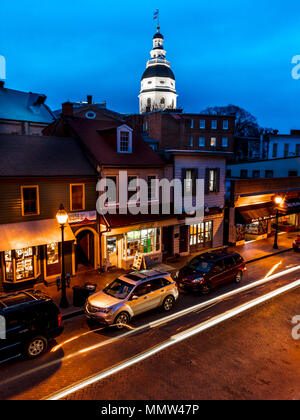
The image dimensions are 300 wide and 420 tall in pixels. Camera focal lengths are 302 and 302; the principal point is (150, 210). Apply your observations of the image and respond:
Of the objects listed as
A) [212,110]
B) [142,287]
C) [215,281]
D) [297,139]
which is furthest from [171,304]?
[212,110]

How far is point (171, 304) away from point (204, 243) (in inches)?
436

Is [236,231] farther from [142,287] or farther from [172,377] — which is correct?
[172,377]

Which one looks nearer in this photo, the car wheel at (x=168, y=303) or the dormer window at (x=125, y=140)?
the car wheel at (x=168, y=303)

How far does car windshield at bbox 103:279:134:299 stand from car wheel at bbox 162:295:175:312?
1983mm

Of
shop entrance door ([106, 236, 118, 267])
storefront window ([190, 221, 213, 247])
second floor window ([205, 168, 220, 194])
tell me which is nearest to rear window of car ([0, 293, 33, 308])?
shop entrance door ([106, 236, 118, 267])

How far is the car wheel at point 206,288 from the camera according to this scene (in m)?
15.4

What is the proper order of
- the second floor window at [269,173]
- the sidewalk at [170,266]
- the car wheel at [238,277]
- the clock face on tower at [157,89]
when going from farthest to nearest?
the clock face on tower at [157,89] < the second floor window at [269,173] < the car wheel at [238,277] < the sidewalk at [170,266]

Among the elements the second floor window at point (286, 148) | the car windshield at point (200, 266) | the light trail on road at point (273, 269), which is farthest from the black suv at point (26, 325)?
the second floor window at point (286, 148)

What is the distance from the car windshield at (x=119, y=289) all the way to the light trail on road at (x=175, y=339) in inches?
102

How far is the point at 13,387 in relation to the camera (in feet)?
28.3
